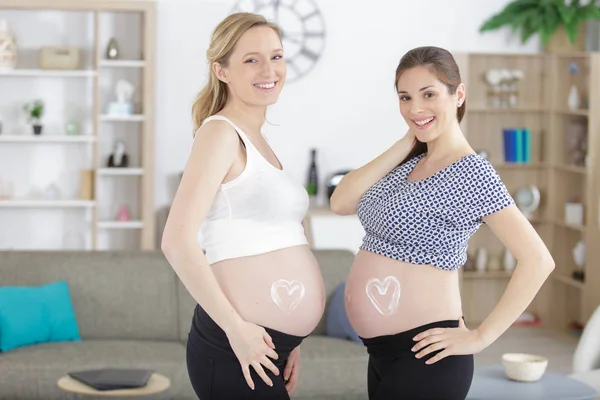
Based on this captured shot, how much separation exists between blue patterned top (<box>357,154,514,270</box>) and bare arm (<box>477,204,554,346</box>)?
3cm

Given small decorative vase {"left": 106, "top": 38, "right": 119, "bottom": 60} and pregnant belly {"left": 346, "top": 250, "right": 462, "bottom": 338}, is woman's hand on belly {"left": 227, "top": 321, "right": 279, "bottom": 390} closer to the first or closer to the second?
pregnant belly {"left": 346, "top": 250, "right": 462, "bottom": 338}

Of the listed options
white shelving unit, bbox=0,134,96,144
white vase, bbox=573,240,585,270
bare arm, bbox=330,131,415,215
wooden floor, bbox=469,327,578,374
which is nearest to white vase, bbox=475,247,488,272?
wooden floor, bbox=469,327,578,374

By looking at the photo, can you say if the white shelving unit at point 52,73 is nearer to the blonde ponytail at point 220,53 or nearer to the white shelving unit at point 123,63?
the white shelving unit at point 123,63

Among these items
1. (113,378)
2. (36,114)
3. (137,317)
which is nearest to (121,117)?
(36,114)

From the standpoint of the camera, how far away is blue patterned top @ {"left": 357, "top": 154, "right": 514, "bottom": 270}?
211cm

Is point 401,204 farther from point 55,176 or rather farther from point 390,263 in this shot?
point 55,176

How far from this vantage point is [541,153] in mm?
7402

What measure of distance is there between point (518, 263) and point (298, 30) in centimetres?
517

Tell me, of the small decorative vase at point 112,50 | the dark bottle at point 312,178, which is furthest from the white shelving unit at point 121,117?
the dark bottle at point 312,178

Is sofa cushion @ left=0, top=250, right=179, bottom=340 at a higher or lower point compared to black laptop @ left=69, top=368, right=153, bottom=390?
higher

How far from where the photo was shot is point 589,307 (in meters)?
6.67

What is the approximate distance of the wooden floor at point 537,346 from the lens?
20.1 ft

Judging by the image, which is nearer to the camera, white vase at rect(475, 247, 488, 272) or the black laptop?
the black laptop

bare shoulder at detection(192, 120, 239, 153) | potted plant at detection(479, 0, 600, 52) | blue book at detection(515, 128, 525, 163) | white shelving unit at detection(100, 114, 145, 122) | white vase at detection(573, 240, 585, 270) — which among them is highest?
potted plant at detection(479, 0, 600, 52)
